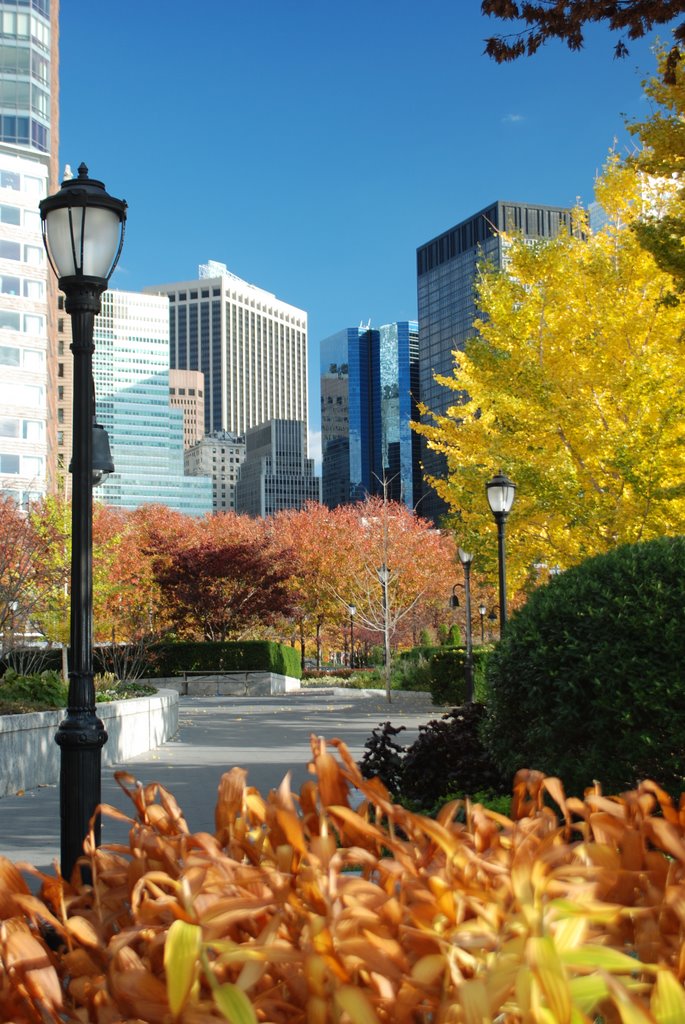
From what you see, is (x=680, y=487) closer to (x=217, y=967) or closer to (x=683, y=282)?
(x=683, y=282)

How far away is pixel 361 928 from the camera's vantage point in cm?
164

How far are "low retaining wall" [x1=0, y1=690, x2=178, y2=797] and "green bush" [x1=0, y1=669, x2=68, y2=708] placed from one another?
0.60 metres

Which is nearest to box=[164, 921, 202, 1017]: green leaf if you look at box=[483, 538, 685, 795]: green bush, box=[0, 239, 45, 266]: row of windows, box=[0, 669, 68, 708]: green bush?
box=[483, 538, 685, 795]: green bush

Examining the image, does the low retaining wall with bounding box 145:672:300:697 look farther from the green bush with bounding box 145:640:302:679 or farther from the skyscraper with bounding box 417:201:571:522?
the skyscraper with bounding box 417:201:571:522

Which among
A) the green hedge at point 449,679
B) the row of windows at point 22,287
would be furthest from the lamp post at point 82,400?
the row of windows at point 22,287

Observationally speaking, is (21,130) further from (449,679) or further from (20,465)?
(449,679)

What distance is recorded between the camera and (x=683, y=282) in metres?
11.9

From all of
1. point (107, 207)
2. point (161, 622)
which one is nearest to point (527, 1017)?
point (107, 207)

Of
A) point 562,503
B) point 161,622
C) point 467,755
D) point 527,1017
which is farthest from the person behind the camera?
point 161,622

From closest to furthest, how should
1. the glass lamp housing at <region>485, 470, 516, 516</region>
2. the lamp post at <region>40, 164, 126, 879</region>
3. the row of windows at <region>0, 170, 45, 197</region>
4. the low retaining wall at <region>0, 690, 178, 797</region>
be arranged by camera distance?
the lamp post at <region>40, 164, 126, 879</region> < the low retaining wall at <region>0, 690, 178, 797</region> < the glass lamp housing at <region>485, 470, 516, 516</region> < the row of windows at <region>0, 170, 45, 197</region>

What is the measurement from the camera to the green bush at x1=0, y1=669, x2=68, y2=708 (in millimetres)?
12602

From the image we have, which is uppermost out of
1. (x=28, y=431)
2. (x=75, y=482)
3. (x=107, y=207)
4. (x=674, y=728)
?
(x=28, y=431)

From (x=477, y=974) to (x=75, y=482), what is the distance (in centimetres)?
452

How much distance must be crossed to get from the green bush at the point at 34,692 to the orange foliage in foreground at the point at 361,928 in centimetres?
1093
